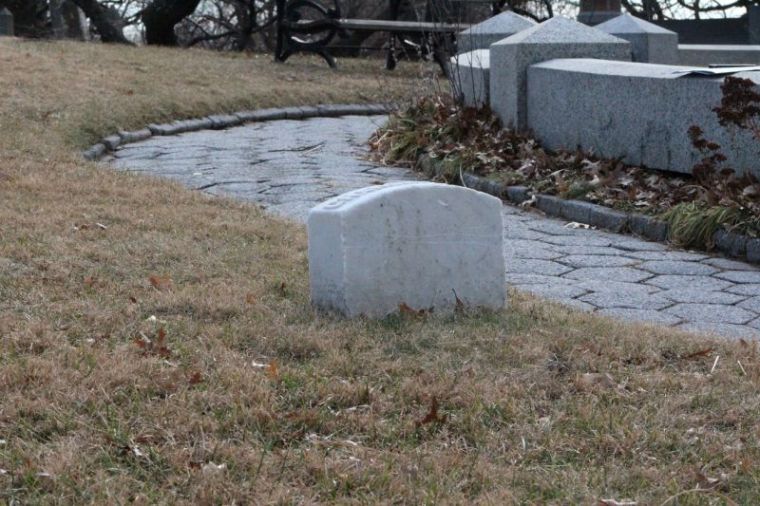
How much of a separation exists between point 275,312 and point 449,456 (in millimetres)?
1439

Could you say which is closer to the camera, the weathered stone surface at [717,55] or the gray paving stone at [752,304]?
the gray paving stone at [752,304]

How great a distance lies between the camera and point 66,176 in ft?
24.5

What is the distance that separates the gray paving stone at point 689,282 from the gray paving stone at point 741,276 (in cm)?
7

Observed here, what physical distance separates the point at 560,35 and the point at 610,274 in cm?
387

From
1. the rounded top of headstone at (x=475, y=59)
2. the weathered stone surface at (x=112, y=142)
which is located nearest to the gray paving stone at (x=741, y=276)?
the rounded top of headstone at (x=475, y=59)

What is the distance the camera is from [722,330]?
4.82 metres

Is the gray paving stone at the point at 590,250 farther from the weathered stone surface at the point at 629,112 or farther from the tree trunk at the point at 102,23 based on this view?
the tree trunk at the point at 102,23

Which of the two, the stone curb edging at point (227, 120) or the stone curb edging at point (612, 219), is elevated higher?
the stone curb edging at point (227, 120)

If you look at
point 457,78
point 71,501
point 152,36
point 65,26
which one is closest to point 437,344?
point 71,501

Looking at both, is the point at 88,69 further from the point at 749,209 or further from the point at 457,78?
the point at 749,209

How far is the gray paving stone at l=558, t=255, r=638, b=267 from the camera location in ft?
19.7

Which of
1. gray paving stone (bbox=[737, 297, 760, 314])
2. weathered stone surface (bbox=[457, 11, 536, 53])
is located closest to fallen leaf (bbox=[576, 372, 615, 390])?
gray paving stone (bbox=[737, 297, 760, 314])

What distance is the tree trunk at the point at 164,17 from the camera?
18969mm

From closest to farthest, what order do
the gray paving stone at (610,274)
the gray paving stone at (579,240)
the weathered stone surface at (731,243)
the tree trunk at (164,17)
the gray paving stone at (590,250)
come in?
the gray paving stone at (610,274), the weathered stone surface at (731,243), the gray paving stone at (590,250), the gray paving stone at (579,240), the tree trunk at (164,17)
